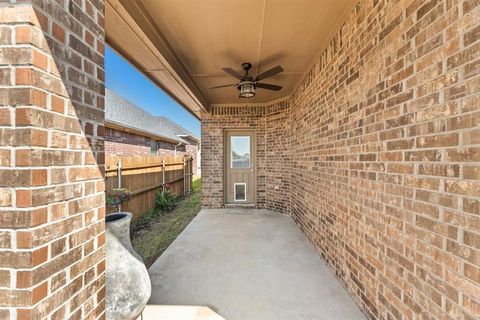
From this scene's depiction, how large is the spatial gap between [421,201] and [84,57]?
208 cm

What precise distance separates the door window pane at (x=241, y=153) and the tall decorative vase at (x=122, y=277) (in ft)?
16.7

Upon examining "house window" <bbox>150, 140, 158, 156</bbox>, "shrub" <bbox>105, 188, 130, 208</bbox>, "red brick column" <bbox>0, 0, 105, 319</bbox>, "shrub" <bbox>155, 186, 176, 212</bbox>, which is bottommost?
"shrub" <bbox>155, 186, 176, 212</bbox>

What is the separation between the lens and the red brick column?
90 cm

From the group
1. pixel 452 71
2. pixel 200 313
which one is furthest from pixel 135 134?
pixel 452 71

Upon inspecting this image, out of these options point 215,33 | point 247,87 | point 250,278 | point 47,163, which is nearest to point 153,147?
point 247,87

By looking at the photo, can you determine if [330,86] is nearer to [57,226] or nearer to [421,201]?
[421,201]

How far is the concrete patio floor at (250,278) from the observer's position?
2299 mm

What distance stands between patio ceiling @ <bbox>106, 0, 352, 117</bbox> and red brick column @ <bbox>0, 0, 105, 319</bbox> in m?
1.47

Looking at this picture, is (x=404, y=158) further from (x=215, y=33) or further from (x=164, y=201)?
(x=164, y=201)

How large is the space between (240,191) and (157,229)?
2673mm

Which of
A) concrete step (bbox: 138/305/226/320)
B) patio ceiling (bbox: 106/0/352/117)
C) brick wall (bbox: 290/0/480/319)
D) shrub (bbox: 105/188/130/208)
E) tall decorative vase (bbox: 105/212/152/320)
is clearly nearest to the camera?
brick wall (bbox: 290/0/480/319)

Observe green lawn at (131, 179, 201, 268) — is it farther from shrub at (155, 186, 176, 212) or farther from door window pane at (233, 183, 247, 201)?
door window pane at (233, 183, 247, 201)

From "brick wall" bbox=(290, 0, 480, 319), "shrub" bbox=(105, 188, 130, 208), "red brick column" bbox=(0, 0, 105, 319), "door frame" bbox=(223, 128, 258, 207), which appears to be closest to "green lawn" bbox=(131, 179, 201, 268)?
"shrub" bbox=(105, 188, 130, 208)

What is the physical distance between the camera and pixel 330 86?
3184mm
